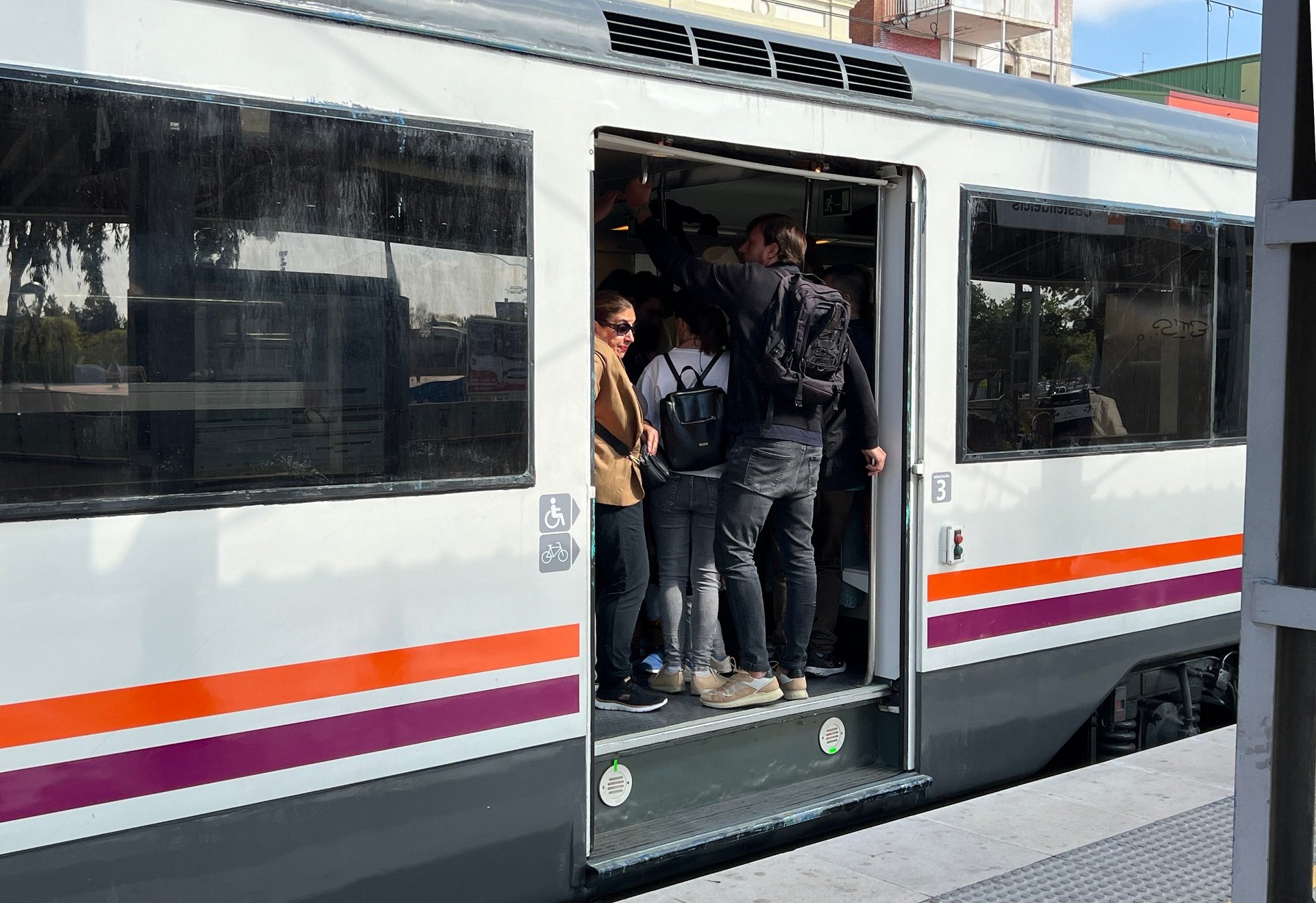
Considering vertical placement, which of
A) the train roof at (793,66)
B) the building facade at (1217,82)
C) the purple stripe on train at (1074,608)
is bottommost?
the purple stripe on train at (1074,608)

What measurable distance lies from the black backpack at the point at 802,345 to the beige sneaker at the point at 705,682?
1.00m

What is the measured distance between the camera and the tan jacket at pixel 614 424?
4.32 meters

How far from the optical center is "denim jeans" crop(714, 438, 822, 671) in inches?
177

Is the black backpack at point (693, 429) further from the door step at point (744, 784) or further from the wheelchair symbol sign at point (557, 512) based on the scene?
the wheelchair symbol sign at point (557, 512)

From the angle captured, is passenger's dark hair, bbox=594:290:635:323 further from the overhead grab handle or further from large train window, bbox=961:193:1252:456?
large train window, bbox=961:193:1252:456

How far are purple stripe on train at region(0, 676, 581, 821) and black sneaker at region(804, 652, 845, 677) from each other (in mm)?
1592

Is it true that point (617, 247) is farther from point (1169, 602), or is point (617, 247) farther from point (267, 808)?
point (267, 808)

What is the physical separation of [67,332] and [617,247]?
3569 mm

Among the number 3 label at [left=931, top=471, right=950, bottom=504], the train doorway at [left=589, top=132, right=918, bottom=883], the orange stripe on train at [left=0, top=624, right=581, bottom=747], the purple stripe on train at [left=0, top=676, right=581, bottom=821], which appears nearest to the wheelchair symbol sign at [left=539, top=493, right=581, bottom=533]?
the orange stripe on train at [left=0, top=624, right=581, bottom=747]

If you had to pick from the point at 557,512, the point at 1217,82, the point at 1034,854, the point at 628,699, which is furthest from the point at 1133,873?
the point at 1217,82

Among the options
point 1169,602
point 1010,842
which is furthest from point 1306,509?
point 1169,602

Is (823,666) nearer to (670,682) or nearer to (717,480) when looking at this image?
(670,682)

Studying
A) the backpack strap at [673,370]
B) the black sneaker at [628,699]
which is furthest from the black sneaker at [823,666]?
the backpack strap at [673,370]

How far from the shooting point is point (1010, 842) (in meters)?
3.68
